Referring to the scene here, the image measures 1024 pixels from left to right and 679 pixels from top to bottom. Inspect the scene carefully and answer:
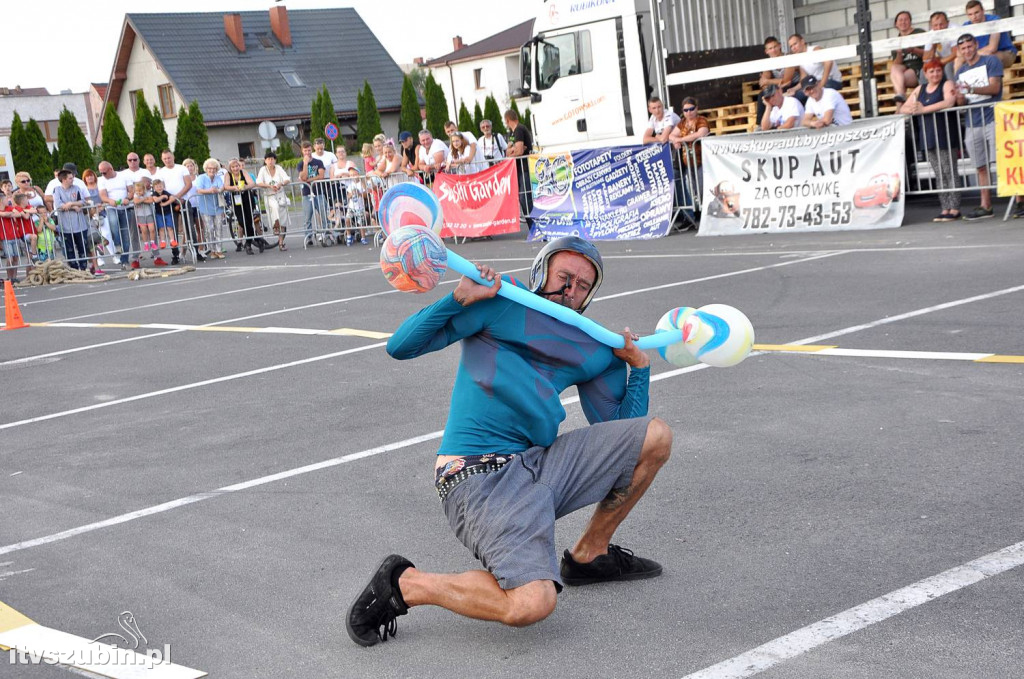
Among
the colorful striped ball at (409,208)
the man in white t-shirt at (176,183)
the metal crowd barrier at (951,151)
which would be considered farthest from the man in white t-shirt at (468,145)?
the colorful striped ball at (409,208)

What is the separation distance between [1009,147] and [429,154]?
10.4 metres

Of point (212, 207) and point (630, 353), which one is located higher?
point (212, 207)

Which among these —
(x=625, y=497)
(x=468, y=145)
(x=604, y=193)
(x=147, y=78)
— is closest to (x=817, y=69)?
(x=604, y=193)

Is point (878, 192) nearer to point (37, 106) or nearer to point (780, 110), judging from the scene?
point (780, 110)

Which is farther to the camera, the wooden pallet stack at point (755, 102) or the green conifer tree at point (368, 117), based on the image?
the green conifer tree at point (368, 117)

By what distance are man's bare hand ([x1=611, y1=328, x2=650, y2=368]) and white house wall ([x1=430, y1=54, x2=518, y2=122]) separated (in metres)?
69.9

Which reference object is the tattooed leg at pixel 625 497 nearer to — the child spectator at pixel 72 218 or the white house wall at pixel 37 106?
A: the child spectator at pixel 72 218

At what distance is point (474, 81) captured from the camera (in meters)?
78.0

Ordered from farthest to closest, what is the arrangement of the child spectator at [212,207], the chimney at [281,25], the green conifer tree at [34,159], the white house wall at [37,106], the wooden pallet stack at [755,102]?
the white house wall at [37,106] < the chimney at [281,25] < the green conifer tree at [34,159] < the child spectator at [212,207] < the wooden pallet stack at [755,102]

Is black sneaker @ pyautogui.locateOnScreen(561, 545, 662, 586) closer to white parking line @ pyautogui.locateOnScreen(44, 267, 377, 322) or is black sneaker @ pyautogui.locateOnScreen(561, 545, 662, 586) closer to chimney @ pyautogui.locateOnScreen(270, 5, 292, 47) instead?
white parking line @ pyautogui.locateOnScreen(44, 267, 377, 322)

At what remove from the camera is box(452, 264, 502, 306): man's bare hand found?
3.94 meters

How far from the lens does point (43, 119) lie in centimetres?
9225

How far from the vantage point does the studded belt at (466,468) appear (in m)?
4.03

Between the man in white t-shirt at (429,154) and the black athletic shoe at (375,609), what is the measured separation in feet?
55.1
